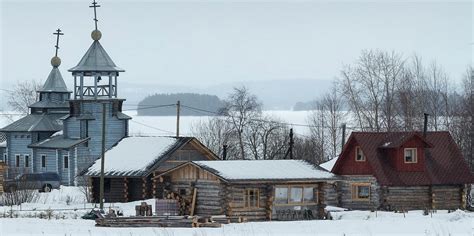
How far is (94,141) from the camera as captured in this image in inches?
3071

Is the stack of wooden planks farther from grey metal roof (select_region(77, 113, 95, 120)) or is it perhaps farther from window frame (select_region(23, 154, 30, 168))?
window frame (select_region(23, 154, 30, 168))

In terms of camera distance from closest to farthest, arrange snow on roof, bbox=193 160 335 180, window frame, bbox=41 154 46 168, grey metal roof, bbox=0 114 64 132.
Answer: snow on roof, bbox=193 160 335 180, window frame, bbox=41 154 46 168, grey metal roof, bbox=0 114 64 132

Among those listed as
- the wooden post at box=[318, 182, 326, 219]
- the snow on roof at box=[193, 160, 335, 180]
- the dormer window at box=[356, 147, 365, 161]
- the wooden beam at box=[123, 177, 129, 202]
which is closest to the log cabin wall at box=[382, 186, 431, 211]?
the dormer window at box=[356, 147, 365, 161]

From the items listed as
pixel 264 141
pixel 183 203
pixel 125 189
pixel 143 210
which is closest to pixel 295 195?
pixel 183 203

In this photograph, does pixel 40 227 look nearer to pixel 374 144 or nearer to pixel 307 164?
pixel 307 164

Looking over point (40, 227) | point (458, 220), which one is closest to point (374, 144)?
point (458, 220)

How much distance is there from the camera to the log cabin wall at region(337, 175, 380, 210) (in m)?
60.4

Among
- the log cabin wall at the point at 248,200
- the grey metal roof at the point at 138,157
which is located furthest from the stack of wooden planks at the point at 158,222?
the grey metal roof at the point at 138,157

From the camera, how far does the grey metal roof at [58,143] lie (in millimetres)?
77350

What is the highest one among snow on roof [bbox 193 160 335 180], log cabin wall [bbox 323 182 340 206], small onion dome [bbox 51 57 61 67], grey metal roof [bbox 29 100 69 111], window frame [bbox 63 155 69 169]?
small onion dome [bbox 51 57 61 67]

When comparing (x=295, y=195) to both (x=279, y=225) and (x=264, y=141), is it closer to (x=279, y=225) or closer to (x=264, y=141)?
(x=279, y=225)

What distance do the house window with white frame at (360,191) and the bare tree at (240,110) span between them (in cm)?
2678

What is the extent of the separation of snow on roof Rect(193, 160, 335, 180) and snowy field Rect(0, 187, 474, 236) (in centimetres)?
261

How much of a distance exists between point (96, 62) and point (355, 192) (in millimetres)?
25027
